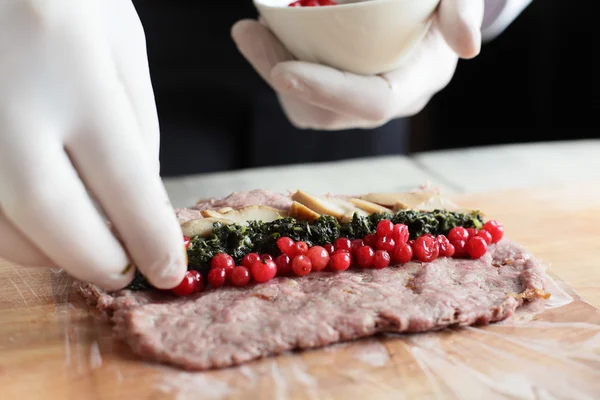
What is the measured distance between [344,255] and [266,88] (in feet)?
7.04

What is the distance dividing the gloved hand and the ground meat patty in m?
0.77

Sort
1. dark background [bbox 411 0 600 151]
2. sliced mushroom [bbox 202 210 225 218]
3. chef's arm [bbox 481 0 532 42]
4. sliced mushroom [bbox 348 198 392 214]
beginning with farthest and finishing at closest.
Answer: dark background [bbox 411 0 600 151] → chef's arm [bbox 481 0 532 42] → sliced mushroom [bbox 348 198 392 214] → sliced mushroom [bbox 202 210 225 218]

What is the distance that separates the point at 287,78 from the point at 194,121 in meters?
1.58

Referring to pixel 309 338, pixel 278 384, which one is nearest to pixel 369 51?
pixel 309 338

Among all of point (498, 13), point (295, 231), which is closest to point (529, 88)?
point (498, 13)

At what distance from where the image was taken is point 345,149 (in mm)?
4543

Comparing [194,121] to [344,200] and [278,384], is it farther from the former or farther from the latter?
[278,384]

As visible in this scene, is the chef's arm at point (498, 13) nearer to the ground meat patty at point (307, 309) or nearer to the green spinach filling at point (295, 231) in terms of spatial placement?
the green spinach filling at point (295, 231)

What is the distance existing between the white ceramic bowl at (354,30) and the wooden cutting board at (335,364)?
107 cm

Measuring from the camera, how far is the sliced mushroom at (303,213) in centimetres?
245

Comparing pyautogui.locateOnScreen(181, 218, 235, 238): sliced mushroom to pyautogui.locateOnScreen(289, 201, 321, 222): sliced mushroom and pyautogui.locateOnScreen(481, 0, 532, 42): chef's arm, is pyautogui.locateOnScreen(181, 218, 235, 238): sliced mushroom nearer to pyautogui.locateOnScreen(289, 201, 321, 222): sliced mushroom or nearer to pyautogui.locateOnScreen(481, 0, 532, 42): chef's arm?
pyautogui.locateOnScreen(289, 201, 321, 222): sliced mushroom

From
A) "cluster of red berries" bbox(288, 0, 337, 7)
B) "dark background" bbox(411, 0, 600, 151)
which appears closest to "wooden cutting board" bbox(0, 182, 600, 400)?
"cluster of red berries" bbox(288, 0, 337, 7)

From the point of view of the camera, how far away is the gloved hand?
2.45m

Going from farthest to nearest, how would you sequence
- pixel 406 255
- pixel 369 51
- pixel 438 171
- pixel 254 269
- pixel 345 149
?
pixel 345 149 → pixel 438 171 → pixel 369 51 → pixel 406 255 → pixel 254 269
